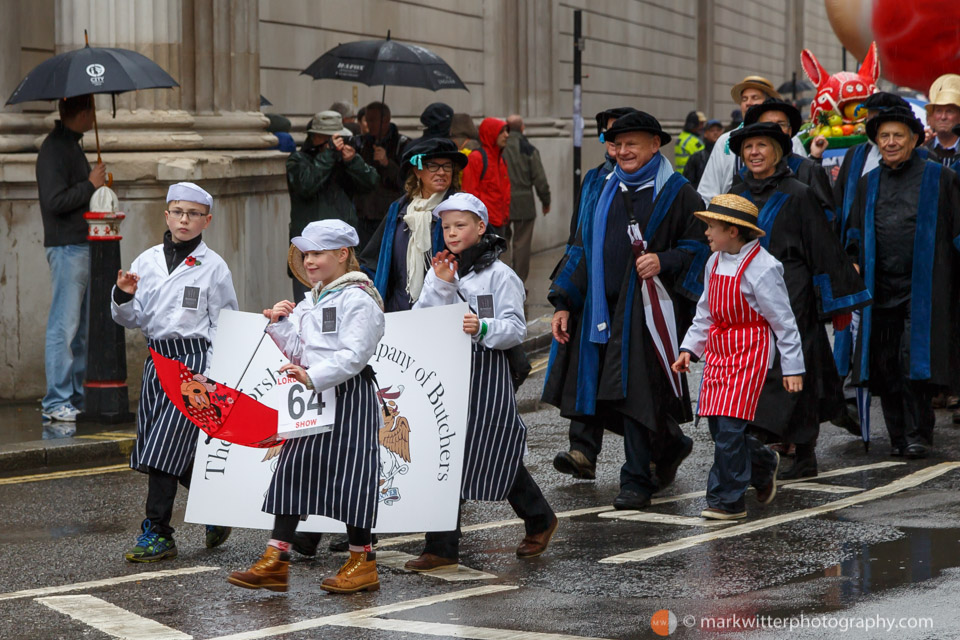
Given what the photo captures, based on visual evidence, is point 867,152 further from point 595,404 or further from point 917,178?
point 595,404

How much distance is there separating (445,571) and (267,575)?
0.81 meters

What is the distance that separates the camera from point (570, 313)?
8258 mm

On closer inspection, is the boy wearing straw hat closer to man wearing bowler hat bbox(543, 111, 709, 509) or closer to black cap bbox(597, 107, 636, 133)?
man wearing bowler hat bbox(543, 111, 709, 509)

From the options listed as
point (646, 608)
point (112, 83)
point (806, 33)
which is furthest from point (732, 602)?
point (806, 33)

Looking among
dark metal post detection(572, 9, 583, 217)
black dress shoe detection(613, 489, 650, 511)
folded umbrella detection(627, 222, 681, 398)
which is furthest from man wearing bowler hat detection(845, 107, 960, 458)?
dark metal post detection(572, 9, 583, 217)

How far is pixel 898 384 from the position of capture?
31.1 ft

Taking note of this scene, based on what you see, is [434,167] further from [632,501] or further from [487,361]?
[632,501]

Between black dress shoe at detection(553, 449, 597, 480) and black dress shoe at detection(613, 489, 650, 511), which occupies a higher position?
black dress shoe at detection(553, 449, 597, 480)

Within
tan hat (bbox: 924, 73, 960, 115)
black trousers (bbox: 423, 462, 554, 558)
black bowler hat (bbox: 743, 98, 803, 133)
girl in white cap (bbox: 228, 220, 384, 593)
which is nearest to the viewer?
girl in white cap (bbox: 228, 220, 384, 593)

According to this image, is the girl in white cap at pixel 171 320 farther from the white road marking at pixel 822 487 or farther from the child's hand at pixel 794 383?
the white road marking at pixel 822 487

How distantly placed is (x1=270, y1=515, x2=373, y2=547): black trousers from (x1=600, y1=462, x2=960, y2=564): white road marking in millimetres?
1059

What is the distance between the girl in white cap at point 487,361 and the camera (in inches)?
264

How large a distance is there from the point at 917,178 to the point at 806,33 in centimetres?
4708

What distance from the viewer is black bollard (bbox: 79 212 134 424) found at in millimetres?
10531
